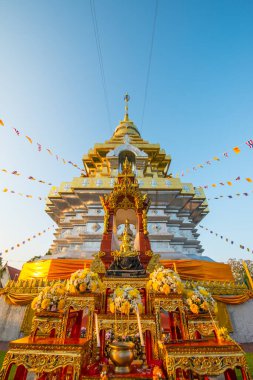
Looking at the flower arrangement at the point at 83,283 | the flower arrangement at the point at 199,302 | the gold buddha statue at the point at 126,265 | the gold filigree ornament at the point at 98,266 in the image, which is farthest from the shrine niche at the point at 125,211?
the flower arrangement at the point at 199,302

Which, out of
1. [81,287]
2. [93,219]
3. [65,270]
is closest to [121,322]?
[81,287]

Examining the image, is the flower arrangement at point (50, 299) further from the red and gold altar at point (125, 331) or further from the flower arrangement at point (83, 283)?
the flower arrangement at point (83, 283)

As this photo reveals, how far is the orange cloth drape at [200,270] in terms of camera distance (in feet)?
37.0

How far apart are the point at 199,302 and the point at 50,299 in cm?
334

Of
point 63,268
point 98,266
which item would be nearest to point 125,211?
point 98,266

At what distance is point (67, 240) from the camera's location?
16.0 m

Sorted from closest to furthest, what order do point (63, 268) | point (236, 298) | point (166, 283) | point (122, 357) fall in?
1. point (122, 357)
2. point (166, 283)
3. point (236, 298)
4. point (63, 268)

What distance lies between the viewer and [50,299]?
4.55 metres

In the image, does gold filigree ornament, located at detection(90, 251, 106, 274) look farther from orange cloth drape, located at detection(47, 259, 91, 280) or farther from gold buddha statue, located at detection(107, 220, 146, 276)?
orange cloth drape, located at detection(47, 259, 91, 280)

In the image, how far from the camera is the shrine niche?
847 cm

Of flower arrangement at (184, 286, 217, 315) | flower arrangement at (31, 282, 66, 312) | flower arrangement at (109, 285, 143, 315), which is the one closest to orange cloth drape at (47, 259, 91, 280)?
flower arrangement at (31, 282, 66, 312)

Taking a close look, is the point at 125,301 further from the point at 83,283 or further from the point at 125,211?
the point at 125,211

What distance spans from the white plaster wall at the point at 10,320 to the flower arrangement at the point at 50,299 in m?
7.00

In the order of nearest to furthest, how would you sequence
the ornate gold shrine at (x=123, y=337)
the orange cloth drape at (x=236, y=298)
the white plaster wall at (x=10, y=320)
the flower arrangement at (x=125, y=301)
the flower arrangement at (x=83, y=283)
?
the ornate gold shrine at (x=123, y=337), the flower arrangement at (x=125, y=301), the flower arrangement at (x=83, y=283), the white plaster wall at (x=10, y=320), the orange cloth drape at (x=236, y=298)
